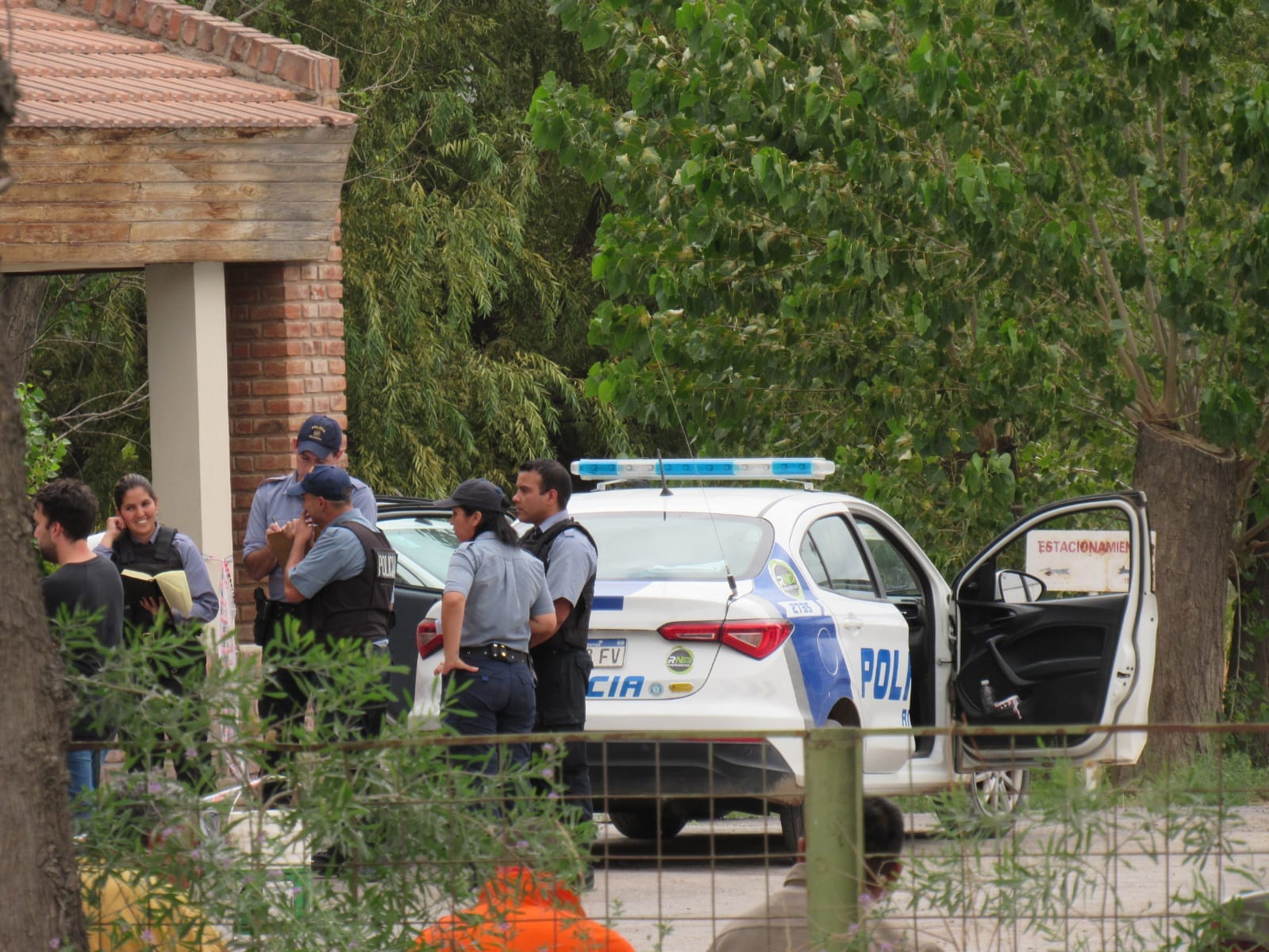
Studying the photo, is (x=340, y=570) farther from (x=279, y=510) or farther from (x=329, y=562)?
(x=279, y=510)

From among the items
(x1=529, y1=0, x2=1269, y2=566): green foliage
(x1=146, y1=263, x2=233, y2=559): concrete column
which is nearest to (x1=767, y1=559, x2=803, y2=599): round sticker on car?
(x1=529, y1=0, x2=1269, y2=566): green foliage

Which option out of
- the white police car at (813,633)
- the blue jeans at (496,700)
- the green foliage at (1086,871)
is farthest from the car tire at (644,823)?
the green foliage at (1086,871)

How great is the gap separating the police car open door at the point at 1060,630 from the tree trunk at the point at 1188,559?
76.2 inches

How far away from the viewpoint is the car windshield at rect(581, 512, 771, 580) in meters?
7.71

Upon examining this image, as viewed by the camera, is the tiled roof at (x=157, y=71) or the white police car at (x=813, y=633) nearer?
the white police car at (x=813, y=633)

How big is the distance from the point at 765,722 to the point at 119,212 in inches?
170

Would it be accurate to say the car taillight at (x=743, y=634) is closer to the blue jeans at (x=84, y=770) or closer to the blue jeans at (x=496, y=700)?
the blue jeans at (x=496, y=700)

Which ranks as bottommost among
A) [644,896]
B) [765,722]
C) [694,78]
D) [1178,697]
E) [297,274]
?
[1178,697]

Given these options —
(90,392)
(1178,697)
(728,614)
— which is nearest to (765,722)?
(728,614)

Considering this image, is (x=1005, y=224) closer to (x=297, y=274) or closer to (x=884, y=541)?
(x=884, y=541)

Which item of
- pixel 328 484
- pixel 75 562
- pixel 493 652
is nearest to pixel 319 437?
pixel 328 484

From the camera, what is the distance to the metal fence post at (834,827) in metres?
3.77

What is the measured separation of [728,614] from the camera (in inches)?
290

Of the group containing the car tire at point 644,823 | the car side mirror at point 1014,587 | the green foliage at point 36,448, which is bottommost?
the car tire at point 644,823
